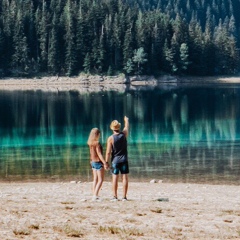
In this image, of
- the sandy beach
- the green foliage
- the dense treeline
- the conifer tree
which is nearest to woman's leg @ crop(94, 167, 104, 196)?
the sandy beach

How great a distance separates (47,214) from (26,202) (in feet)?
7.86

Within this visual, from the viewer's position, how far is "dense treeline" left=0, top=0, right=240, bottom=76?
146 metres

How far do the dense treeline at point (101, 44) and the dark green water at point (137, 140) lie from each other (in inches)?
2658

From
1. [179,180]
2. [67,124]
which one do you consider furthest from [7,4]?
[179,180]

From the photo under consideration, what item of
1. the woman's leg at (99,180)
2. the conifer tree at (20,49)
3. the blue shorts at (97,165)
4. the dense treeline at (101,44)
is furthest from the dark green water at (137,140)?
the conifer tree at (20,49)

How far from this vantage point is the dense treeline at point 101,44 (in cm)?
14600

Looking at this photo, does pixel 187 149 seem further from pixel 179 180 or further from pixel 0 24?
pixel 0 24

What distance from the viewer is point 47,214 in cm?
1271

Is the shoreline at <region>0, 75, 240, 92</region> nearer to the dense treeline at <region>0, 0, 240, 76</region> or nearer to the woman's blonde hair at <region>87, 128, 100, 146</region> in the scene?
the dense treeline at <region>0, 0, 240, 76</region>

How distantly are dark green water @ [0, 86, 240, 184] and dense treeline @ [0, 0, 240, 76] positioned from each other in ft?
222

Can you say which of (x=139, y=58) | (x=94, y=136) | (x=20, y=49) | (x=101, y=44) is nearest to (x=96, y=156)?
(x=94, y=136)

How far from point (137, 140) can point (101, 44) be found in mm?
108020

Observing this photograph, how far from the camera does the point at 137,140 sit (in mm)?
42250

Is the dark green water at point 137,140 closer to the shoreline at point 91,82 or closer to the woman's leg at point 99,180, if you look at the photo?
the woman's leg at point 99,180
